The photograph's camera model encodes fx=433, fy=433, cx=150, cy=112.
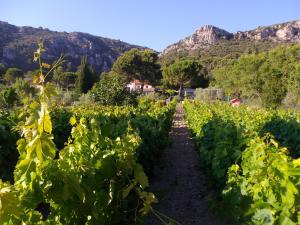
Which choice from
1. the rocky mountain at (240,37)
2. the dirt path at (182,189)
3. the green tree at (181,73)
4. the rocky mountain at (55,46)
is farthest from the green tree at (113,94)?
the rocky mountain at (240,37)

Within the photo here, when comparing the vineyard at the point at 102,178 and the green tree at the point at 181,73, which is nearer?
the vineyard at the point at 102,178

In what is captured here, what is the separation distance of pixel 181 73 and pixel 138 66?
670 cm

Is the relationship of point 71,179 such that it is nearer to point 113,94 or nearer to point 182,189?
point 182,189

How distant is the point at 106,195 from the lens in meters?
2.94

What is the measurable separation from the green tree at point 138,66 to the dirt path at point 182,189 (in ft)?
161

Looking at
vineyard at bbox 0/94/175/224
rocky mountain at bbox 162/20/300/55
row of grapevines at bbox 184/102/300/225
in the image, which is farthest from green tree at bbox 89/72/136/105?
rocky mountain at bbox 162/20/300/55

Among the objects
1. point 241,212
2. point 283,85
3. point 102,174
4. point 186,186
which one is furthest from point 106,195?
point 283,85

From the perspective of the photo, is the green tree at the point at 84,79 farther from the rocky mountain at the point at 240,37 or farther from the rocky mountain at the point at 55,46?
the rocky mountain at the point at 240,37

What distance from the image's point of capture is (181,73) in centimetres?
6331

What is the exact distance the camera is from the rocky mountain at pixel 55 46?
255 feet

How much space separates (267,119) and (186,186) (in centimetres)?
409

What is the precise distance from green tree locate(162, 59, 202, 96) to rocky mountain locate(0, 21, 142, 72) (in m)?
21.2

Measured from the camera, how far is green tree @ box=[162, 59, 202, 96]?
6266 centimetres

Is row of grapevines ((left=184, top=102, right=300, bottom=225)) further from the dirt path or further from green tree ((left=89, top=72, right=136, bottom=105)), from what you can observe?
green tree ((left=89, top=72, right=136, bottom=105))
